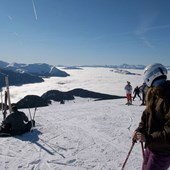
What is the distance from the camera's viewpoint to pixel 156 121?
332 centimetres

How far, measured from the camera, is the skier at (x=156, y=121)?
314 cm

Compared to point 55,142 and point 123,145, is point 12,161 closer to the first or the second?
point 55,142

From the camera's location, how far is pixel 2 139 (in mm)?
9297

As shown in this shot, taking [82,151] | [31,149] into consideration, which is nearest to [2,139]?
[31,149]

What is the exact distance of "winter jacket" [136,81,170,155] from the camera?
313cm

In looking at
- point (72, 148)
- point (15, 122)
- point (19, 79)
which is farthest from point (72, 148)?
point (19, 79)

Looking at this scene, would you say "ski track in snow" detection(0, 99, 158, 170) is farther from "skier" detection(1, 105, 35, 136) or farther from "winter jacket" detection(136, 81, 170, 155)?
"winter jacket" detection(136, 81, 170, 155)

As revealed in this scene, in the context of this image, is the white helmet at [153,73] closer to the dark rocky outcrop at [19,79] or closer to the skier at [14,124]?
the skier at [14,124]

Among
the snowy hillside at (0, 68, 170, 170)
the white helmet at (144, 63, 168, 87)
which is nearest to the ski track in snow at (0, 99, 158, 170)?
the snowy hillside at (0, 68, 170, 170)

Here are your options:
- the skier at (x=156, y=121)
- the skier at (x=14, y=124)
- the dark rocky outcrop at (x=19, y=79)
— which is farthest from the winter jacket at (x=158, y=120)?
the dark rocky outcrop at (x=19, y=79)

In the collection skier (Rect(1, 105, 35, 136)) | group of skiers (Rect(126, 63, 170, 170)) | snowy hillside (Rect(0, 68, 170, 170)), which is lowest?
snowy hillside (Rect(0, 68, 170, 170))

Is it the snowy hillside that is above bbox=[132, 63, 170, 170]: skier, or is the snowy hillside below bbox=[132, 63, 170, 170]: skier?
below

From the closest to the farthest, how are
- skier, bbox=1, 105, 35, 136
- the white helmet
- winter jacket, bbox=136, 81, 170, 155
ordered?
1. winter jacket, bbox=136, 81, 170, 155
2. the white helmet
3. skier, bbox=1, 105, 35, 136

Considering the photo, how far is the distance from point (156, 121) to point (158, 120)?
3cm
